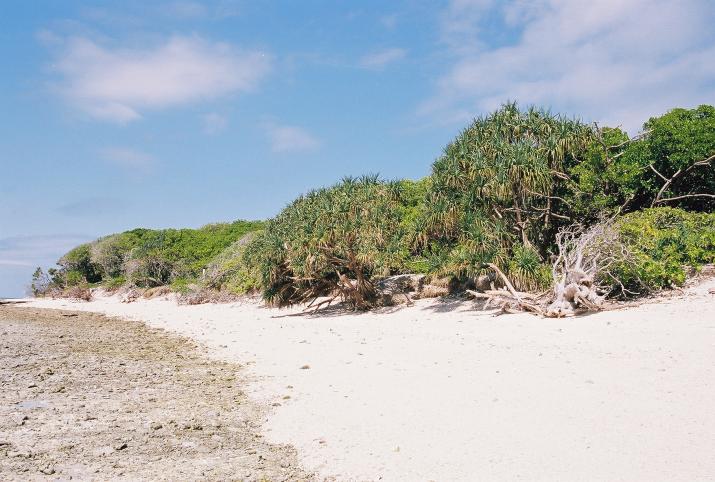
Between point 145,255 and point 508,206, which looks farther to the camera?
point 145,255

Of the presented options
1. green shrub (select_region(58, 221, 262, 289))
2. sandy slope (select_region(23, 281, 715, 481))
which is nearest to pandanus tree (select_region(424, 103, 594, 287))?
sandy slope (select_region(23, 281, 715, 481))

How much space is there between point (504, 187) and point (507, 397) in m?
10.5

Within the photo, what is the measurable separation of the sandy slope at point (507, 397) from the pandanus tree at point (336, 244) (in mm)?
4921

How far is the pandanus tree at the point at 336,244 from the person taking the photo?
1884 centimetres

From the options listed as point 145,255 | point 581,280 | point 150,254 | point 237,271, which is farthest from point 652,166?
point 145,255

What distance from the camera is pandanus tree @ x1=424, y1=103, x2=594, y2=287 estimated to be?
17188 mm

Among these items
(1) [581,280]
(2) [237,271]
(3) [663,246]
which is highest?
(2) [237,271]

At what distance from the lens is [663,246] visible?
581 inches

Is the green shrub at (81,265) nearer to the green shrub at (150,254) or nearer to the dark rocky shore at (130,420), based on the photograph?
the green shrub at (150,254)

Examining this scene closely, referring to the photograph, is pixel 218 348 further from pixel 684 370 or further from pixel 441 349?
pixel 684 370

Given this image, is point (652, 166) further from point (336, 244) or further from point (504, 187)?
point (336, 244)

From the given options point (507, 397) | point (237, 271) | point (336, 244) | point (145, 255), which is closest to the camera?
point (507, 397)

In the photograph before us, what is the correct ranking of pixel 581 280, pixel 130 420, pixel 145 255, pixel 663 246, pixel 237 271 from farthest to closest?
pixel 145 255
pixel 237 271
pixel 663 246
pixel 581 280
pixel 130 420

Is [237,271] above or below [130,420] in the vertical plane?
above
